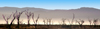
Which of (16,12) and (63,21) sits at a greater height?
(16,12)

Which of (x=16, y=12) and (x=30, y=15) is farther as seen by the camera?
(x=30, y=15)

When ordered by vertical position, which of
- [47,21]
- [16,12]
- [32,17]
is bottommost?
[47,21]

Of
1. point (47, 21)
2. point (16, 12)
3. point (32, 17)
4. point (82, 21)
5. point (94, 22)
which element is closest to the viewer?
point (16, 12)

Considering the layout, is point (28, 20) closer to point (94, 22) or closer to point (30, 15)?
point (30, 15)

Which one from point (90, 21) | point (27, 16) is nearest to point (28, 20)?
point (27, 16)

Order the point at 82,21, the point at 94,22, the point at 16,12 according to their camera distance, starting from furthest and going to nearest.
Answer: the point at 94,22
the point at 82,21
the point at 16,12

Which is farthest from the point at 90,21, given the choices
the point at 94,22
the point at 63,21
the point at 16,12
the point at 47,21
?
the point at 16,12

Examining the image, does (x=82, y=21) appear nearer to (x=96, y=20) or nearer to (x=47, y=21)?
(x=96, y=20)

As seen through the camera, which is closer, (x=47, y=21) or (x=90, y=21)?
(x=90, y=21)

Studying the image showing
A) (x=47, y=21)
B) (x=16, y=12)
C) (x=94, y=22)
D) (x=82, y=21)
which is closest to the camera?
(x=16, y=12)
